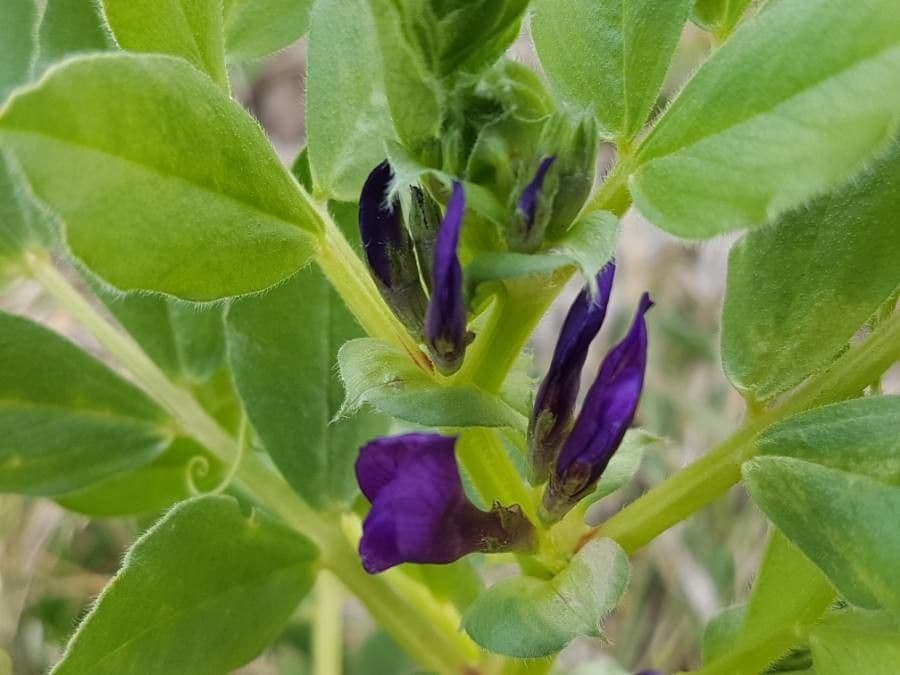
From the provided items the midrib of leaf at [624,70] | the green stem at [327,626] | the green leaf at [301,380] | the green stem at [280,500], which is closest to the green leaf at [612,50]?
the midrib of leaf at [624,70]

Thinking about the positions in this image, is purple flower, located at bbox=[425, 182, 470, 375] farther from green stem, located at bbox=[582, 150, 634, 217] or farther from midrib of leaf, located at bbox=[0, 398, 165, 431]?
midrib of leaf, located at bbox=[0, 398, 165, 431]

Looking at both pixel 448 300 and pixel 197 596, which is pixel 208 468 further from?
pixel 448 300

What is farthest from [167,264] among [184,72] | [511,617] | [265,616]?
[265,616]

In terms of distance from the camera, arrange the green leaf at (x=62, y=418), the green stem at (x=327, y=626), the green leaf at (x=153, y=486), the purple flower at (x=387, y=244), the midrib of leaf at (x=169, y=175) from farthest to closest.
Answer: the green stem at (x=327, y=626) → the green leaf at (x=153, y=486) → the green leaf at (x=62, y=418) → the purple flower at (x=387, y=244) → the midrib of leaf at (x=169, y=175)

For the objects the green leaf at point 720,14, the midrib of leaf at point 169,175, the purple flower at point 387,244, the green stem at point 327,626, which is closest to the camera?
the midrib of leaf at point 169,175

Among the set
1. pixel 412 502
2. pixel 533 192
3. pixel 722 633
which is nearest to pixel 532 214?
pixel 533 192

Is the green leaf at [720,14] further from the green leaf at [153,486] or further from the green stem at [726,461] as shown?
the green leaf at [153,486]
